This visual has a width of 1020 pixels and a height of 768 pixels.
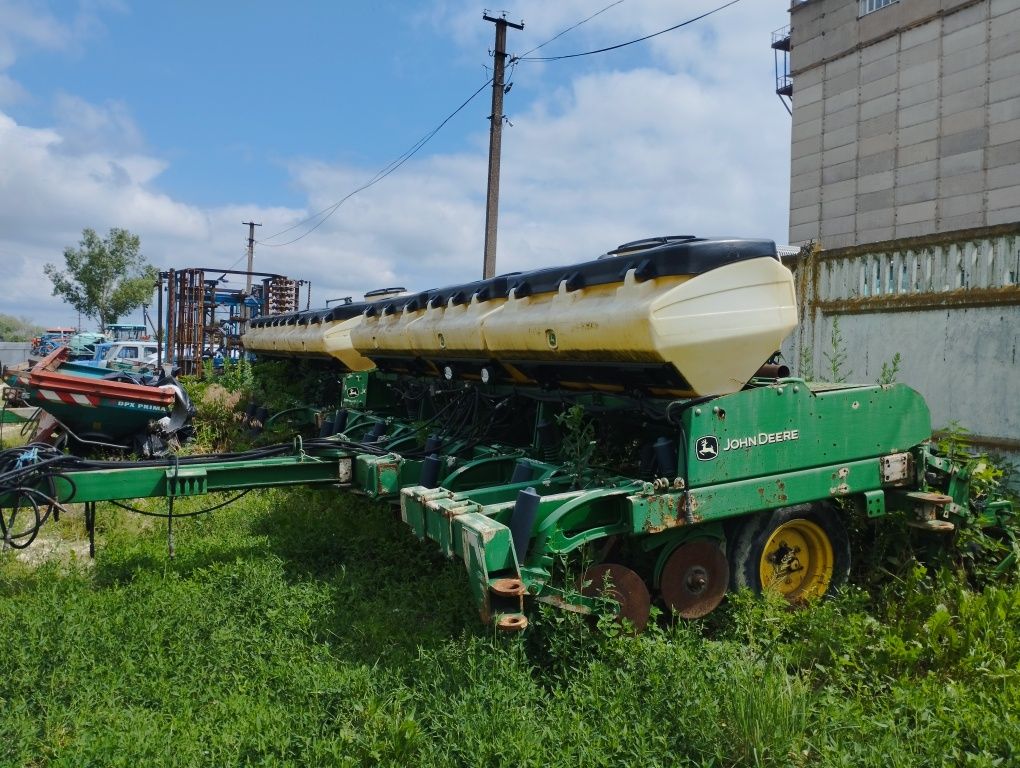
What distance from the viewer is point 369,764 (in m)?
3.37

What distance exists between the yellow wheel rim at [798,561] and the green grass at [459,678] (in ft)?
1.10

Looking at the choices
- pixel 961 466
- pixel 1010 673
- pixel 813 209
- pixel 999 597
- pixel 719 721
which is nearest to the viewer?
pixel 719 721

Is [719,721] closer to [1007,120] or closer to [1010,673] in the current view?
[1010,673]

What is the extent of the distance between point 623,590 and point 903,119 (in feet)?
115

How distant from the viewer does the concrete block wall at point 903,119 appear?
97.4 feet

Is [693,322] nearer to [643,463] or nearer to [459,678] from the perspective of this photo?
[643,463]

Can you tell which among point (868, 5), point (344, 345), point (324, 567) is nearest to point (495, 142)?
point (344, 345)

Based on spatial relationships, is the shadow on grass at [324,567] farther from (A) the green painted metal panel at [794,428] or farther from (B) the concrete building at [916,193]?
(B) the concrete building at [916,193]

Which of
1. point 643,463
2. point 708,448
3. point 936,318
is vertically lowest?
point 643,463

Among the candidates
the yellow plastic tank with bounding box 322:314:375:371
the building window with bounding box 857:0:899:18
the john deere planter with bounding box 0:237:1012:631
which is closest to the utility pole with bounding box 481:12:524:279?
the yellow plastic tank with bounding box 322:314:375:371

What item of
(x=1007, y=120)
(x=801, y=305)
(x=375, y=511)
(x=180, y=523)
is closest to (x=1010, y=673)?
(x=375, y=511)

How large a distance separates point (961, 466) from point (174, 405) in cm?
897

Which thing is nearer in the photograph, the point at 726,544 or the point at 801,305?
the point at 726,544

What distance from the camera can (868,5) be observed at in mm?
35156
